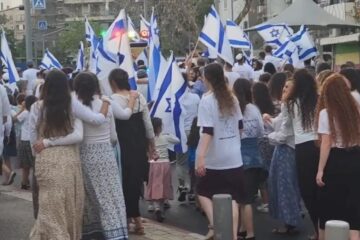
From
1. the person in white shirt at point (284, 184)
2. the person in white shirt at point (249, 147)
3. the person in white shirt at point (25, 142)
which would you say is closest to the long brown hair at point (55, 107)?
the person in white shirt at point (249, 147)

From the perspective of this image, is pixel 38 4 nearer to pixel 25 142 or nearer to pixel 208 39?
pixel 208 39

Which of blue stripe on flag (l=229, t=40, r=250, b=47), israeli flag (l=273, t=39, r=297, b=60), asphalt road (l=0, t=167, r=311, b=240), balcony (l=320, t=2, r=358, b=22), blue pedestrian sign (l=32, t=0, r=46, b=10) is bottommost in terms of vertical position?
asphalt road (l=0, t=167, r=311, b=240)

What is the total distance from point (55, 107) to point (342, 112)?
2.53 m

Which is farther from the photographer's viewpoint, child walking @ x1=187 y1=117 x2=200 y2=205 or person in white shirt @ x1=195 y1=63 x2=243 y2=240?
child walking @ x1=187 y1=117 x2=200 y2=205

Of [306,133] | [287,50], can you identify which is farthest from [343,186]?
[287,50]

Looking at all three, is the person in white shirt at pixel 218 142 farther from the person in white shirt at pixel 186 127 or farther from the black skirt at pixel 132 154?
the person in white shirt at pixel 186 127

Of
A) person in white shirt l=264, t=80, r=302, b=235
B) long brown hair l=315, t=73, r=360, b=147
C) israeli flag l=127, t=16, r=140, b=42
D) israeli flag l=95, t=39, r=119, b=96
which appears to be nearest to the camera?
long brown hair l=315, t=73, r=360, b=147

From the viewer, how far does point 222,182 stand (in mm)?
7078

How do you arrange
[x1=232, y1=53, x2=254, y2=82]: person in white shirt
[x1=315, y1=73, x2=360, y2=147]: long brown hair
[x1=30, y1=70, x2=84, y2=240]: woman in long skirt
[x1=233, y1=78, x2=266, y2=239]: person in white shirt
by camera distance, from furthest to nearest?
[x1=232, y1=53, x2=254, y2=82]: person in white shirt < [x1=233, y1=78, x2=266, y2=239]: person in white shirt < [x1=30, y1=70, x2=84, y2=240]: woman in long skirt < [x1=315, y1=73, x2=360, y2=147]: long brown hair

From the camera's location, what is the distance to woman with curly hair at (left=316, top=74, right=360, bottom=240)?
20.6ft

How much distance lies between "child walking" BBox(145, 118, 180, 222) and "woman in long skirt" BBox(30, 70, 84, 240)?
2.61m

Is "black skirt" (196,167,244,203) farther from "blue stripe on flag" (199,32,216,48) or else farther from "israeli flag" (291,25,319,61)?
"israeli flag" (291,25,319,61)

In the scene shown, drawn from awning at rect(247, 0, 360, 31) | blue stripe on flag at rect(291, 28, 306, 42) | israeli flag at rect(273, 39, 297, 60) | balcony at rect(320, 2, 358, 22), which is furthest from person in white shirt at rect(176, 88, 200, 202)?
balcony at rect(320, 2, 358, 22)

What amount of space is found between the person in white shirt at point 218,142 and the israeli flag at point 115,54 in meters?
2.53
